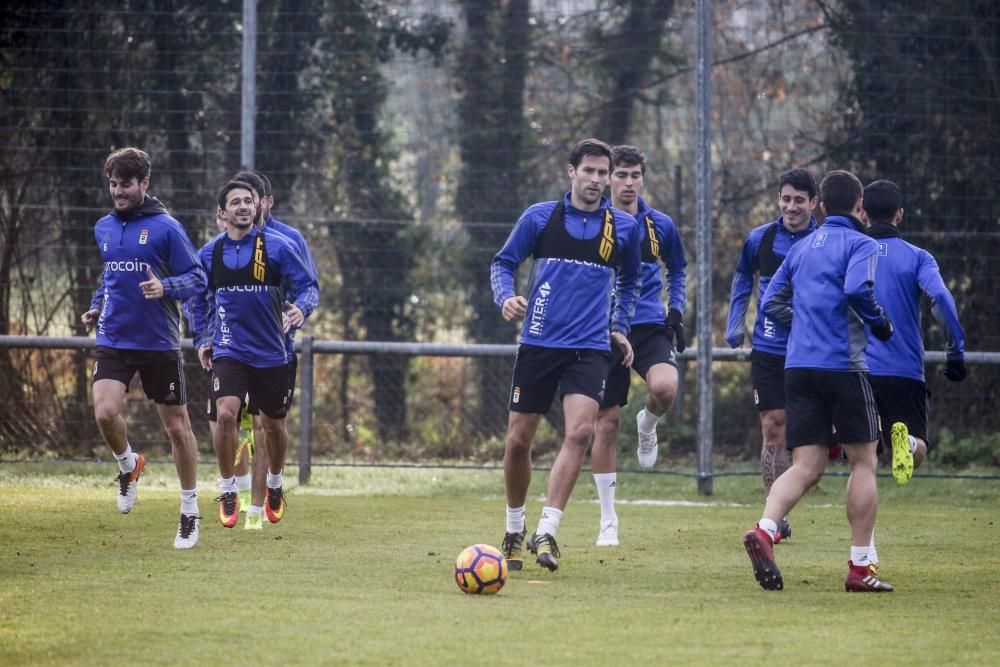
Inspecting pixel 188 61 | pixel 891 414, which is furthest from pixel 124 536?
pixel 188 61

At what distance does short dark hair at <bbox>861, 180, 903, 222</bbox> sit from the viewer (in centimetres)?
824

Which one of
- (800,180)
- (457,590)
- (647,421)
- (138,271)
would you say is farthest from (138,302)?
(800,180)

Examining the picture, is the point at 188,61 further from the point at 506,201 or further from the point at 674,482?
the point at 674,482

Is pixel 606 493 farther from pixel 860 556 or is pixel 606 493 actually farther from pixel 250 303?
pixel 250 303

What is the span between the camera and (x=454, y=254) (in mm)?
14305

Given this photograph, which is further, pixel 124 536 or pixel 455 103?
pixel 455 103

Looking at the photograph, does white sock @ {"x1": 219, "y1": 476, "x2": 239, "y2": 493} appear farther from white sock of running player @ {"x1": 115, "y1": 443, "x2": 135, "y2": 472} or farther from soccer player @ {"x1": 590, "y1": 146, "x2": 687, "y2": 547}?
soccer player @ {"x1": 590, "y1": 146, "x2": 687, "y2": 547}

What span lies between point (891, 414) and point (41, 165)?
889 cm

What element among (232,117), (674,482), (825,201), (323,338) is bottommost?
(674,482)

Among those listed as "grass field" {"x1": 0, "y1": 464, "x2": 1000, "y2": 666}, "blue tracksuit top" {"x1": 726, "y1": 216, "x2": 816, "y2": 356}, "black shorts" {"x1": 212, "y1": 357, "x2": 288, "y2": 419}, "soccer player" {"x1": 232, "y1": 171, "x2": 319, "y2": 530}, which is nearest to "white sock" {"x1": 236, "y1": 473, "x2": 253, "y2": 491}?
"soccer player" {"x1": 232, "y1": 171, "x2": 319, "y2": 530}

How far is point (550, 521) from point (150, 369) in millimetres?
2646

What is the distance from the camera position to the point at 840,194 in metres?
7.29

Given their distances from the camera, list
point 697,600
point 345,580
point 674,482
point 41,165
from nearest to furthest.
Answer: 1. point 697,600
2. point 345,580
3. point 674,482
4. point 41,165

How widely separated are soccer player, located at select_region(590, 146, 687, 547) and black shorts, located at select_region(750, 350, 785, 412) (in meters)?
0.50
